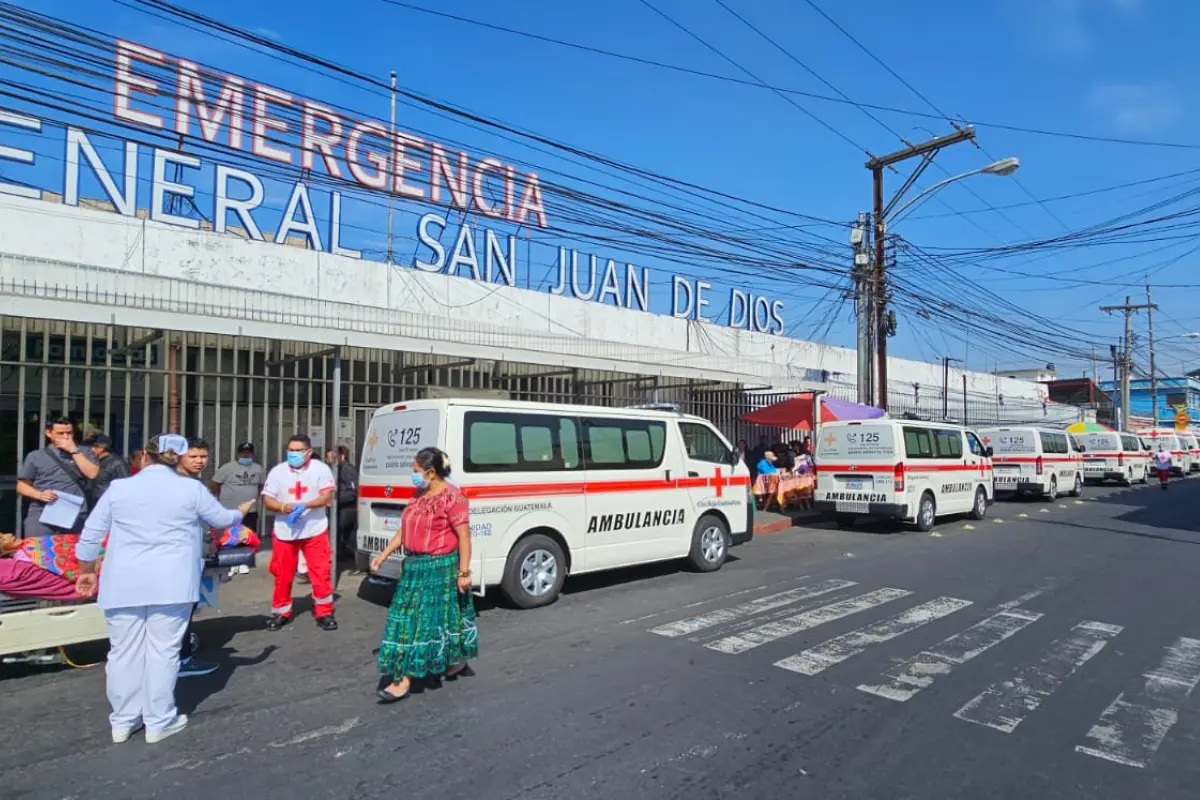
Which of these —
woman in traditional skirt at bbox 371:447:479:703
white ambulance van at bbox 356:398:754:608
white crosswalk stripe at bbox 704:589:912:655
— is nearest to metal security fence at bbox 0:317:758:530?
white ambulance van at bbox 356:398:754:608

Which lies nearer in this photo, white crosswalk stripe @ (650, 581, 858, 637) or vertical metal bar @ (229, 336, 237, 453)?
white crosswalk stripe @ (650, 581, 858, 637)

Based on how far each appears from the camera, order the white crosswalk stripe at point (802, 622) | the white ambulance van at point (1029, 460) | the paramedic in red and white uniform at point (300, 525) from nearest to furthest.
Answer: the white crosswalk stripe at point (802, 622) → the paramedic in red and white uniform at point (300, 525) → the white ambulance van at point (1029, 460)

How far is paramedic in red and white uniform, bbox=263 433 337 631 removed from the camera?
22.2ft

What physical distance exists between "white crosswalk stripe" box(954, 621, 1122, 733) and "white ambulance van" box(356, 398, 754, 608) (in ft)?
13.5

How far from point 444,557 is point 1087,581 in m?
8.06

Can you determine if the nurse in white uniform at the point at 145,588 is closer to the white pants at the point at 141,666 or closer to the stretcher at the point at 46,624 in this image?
the white pants at the point at 141,666

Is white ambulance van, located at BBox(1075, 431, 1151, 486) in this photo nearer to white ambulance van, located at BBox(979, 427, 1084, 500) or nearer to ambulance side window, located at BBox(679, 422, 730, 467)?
white ambulance van, located at BBox(979, 427, 1084, 500)

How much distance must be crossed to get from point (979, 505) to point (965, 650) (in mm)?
11285

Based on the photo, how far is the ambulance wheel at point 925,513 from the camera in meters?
14.2

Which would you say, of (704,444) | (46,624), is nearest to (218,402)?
(46,624)

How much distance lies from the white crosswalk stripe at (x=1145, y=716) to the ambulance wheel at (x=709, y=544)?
15.6ft

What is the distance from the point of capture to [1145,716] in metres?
4.78

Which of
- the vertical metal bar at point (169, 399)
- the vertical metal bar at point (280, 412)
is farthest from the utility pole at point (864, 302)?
the vertical metal bar at point (169, 399)

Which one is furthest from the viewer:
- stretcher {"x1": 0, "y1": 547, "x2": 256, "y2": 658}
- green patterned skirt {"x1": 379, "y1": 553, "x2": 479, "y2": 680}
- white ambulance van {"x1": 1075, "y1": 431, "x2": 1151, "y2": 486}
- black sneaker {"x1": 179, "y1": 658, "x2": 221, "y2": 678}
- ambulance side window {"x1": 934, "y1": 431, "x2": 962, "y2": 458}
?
white ambulance van {"x1": 1075, "y1": 431, "x2": 1151, "y2": 486}
